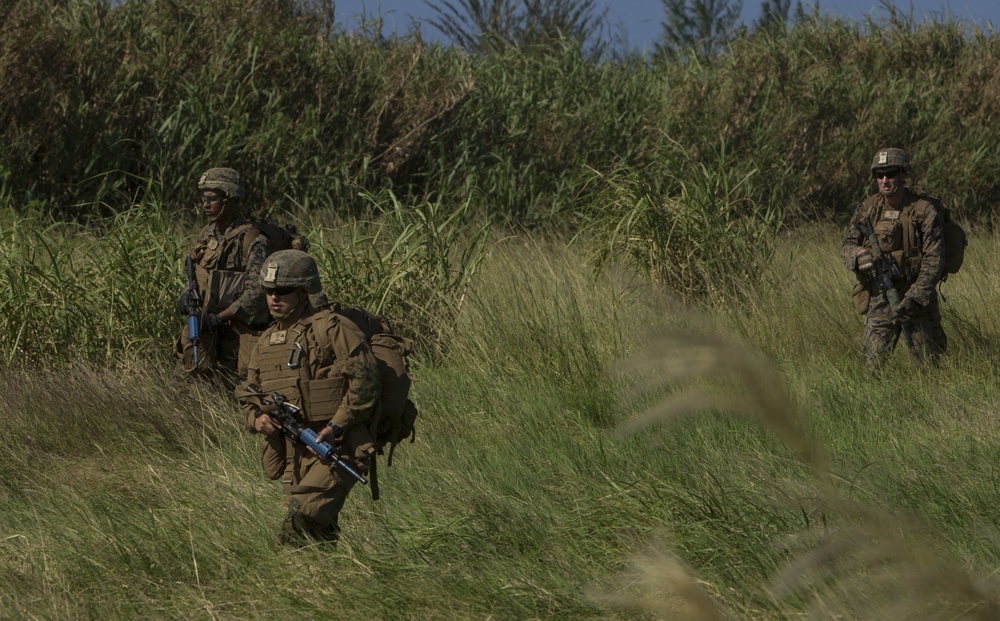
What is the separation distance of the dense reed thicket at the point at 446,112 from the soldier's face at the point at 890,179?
2630 millimetres

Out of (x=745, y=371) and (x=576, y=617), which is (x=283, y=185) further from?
(x=745, y=371)

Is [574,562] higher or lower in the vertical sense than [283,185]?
lower

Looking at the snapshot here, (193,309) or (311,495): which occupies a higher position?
(193,309)

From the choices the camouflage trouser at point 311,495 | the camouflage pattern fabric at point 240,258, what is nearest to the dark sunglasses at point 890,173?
the camouflage pattern fabric at point 240,258

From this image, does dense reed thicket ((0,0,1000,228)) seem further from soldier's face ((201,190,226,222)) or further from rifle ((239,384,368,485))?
rifle ((239,384,368,485))

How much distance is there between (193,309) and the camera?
651 cm

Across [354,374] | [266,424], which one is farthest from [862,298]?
[266,424]

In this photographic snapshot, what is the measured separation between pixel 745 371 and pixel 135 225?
7.02 meters

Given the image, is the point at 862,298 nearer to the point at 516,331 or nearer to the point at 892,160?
the point at 892,160

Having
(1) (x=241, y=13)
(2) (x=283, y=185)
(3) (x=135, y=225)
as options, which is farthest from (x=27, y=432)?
(1) (x=241, y=13)

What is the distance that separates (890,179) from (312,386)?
417 cm

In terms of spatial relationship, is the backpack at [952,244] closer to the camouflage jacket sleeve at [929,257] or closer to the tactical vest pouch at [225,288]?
the camouflage jacket sleeve at [929,257]

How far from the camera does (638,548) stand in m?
4.00

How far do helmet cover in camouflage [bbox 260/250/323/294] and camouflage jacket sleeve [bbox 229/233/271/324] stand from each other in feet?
7.21
